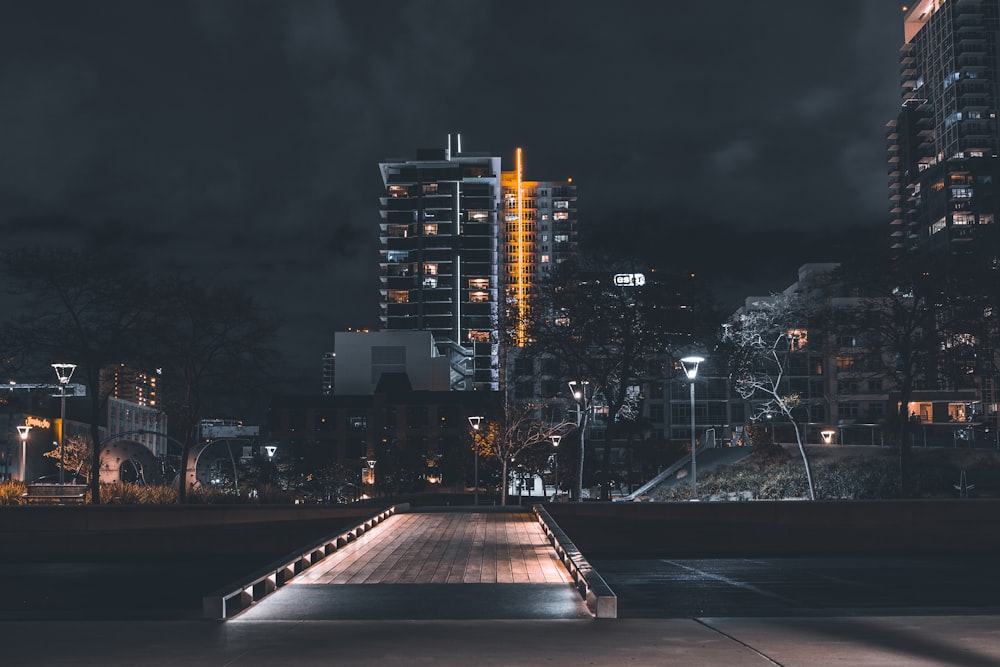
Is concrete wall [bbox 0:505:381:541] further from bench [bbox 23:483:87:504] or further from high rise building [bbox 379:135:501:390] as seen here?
high rise building [bbox 379:135:501:390]

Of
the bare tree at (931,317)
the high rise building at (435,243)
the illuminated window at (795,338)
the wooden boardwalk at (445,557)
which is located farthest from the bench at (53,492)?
the high rise building at (435,243)

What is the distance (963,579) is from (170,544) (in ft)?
65.1

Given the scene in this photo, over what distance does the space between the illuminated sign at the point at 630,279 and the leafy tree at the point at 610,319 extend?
4.0 inches

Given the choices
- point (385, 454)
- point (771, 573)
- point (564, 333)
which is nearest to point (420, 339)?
point (385, 454)

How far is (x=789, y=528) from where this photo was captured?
28.1 m

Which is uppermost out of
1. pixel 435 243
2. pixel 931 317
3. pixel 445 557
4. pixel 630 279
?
pixel 435 243

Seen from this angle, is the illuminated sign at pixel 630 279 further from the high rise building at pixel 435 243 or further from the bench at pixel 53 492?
the high rise building at pixel 435 243

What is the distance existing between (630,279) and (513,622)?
114 feet

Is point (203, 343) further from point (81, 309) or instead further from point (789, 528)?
point (789, 528)

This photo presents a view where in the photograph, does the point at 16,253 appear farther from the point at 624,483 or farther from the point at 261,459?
the point at 624,483

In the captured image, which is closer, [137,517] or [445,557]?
[445,557]

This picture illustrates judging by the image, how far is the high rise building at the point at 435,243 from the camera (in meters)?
180

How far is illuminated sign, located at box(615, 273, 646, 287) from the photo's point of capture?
45438 millimetres

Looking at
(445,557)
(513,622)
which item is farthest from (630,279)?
(513,622)
